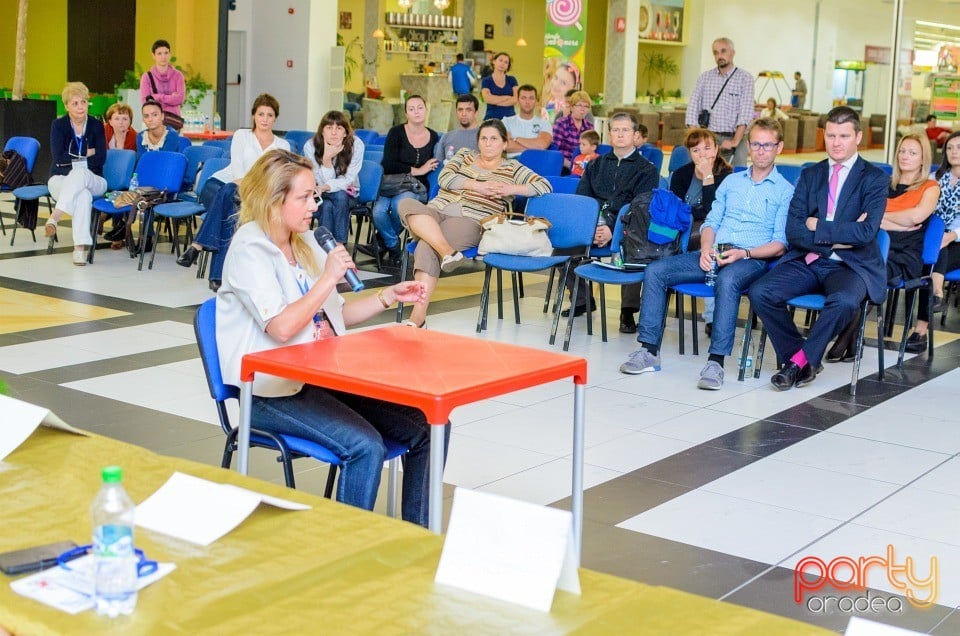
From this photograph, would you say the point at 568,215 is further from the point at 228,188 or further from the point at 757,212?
the point at 228,188

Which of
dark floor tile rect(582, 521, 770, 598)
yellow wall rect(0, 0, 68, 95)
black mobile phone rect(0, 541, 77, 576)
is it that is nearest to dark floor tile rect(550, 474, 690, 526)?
dark floor tile rect(582, 521, 770, 598)

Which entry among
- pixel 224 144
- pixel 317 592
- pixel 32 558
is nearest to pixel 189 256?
pixel 224 144

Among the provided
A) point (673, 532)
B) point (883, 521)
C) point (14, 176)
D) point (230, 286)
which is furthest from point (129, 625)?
point (14, 176)

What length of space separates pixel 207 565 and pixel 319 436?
1.49m

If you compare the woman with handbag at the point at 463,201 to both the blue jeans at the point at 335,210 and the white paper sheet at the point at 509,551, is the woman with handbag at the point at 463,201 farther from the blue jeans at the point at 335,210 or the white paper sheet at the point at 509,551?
the white paper sheet at the point at 509,551

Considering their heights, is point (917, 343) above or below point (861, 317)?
below

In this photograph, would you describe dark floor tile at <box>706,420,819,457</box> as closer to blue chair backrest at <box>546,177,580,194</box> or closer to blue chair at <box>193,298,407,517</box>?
blue chair at <box>193,298,407,517</box>

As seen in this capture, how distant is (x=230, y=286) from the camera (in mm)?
3723

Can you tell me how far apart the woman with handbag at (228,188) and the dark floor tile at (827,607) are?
560 centimetres

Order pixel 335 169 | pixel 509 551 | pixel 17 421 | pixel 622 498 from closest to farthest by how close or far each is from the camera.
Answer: pixel 509 551
pixel 17 421
pixel 622 498
pixel 335 169

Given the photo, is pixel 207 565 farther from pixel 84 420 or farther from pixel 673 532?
pixel 84 420

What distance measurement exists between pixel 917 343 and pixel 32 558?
6.44 m

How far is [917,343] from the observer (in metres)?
7.51

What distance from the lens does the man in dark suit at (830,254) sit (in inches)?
251
